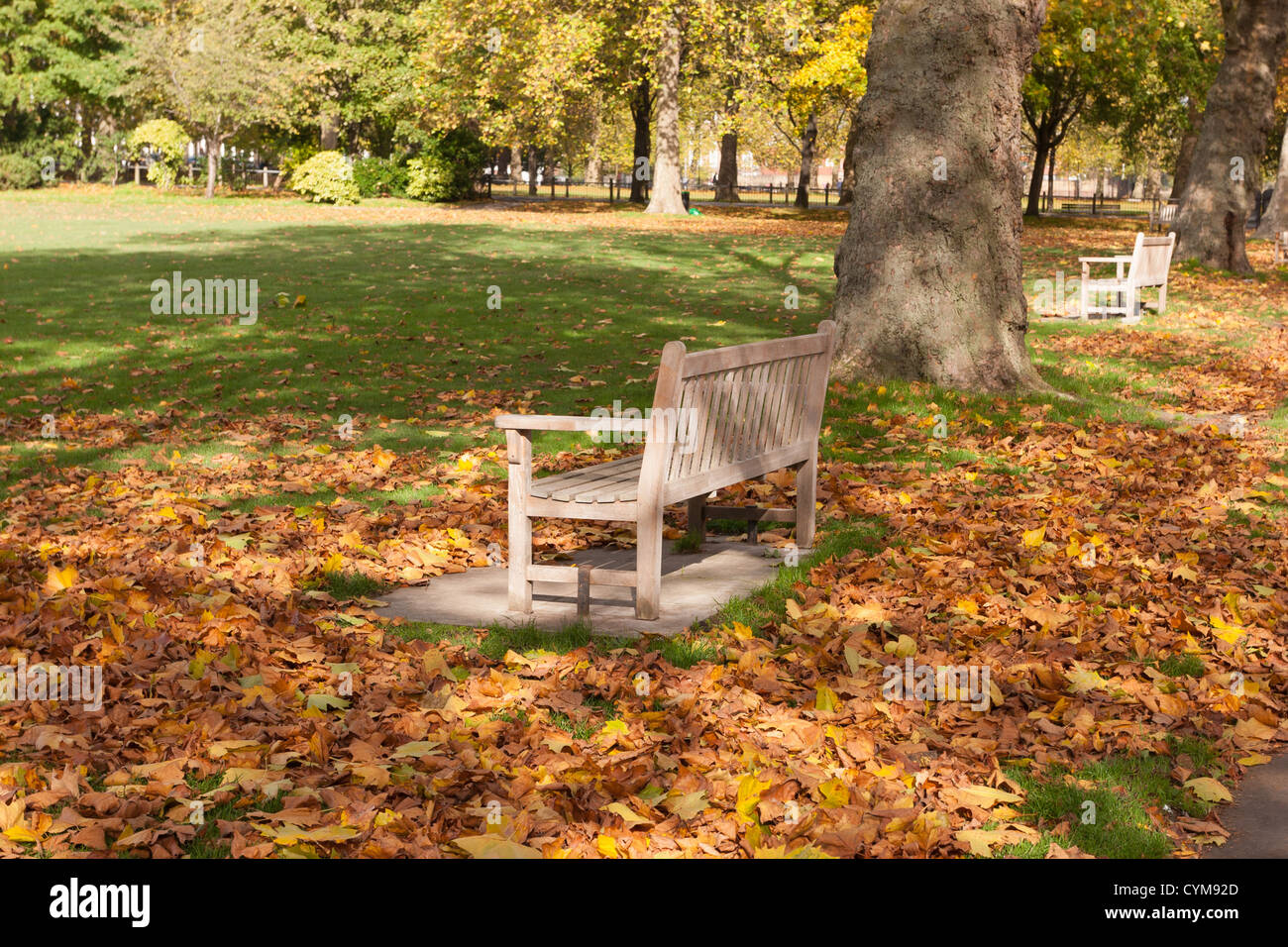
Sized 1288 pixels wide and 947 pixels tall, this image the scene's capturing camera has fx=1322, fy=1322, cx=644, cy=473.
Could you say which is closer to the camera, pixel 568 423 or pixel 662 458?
pixel 662 458

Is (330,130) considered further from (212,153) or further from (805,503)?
(805,503)

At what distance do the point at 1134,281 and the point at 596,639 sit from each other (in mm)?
13625

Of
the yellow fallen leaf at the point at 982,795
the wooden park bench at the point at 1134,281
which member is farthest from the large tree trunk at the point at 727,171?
the yellow fallen leaf at the point at 982,795

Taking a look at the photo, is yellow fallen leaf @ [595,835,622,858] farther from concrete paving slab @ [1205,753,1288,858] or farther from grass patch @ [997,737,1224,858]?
concrete paving slab @ [1205,753,1288,858]

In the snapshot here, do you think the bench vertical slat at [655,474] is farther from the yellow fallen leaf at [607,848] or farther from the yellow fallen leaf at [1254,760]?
the yellow fallen leaf at [1254,760]

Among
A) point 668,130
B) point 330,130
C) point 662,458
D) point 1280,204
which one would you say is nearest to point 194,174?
point 330,130

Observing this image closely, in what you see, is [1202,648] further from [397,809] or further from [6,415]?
[6,415]

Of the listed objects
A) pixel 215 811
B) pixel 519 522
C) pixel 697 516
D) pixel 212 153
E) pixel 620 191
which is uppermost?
pixel 620 191

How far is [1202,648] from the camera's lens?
5398 millimetres

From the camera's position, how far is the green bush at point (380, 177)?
1822 inches

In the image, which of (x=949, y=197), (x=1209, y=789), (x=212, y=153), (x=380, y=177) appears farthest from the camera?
(x=380, y=177)

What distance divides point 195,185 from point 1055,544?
175ft

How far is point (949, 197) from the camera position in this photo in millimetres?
11195

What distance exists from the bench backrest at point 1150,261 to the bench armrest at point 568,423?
12.8m
